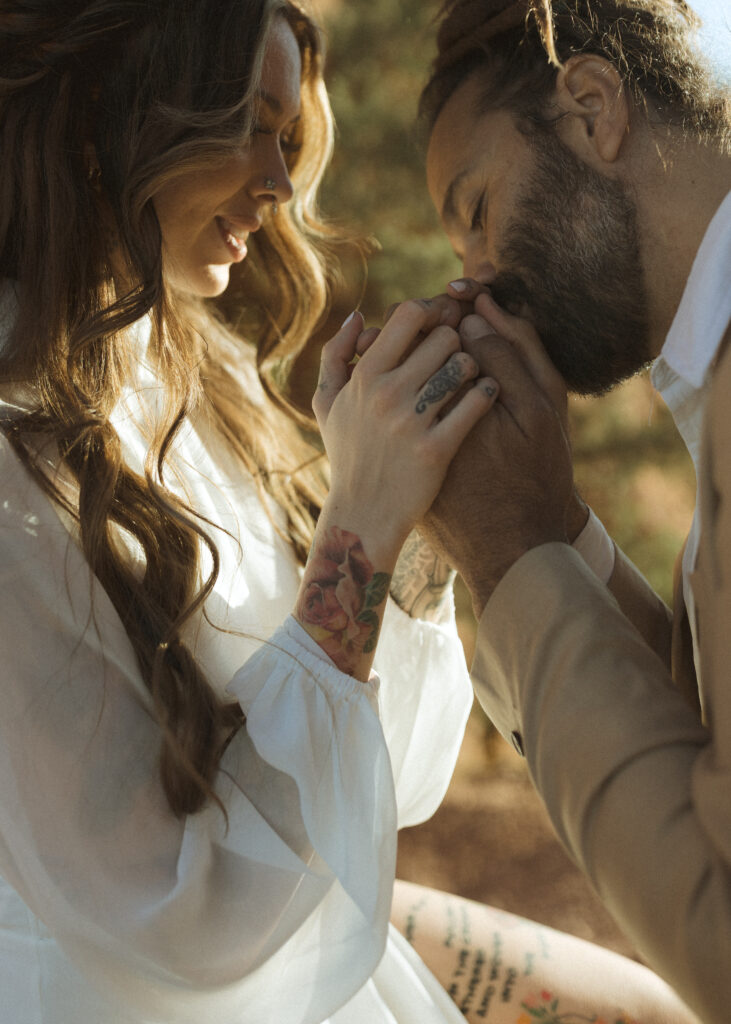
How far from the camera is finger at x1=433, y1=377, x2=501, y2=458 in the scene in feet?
4.18

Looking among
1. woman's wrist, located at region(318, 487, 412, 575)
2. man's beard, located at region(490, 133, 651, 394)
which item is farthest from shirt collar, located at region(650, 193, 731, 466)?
woman's wrist, located at region(318, 487, 412, 575)

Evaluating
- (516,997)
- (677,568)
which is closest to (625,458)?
(677,568)

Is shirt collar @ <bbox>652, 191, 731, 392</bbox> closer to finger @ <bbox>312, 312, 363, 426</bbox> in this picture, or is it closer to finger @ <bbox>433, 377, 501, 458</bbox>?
finger @ <bbox>433, 377, 501, 458</bbox>

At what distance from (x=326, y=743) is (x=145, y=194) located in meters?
0.81

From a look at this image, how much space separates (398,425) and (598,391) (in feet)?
1.45

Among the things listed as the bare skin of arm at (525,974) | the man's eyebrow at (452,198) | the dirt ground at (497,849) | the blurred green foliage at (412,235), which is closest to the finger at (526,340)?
the man's eyebrow at (452,198)

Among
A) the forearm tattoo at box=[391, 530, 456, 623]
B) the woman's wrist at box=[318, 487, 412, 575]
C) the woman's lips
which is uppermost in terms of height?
the woman's lips

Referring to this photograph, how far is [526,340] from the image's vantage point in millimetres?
1463

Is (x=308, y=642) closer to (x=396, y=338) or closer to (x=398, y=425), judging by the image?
(x=398, y=425)

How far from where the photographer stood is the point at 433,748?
1.72 meters

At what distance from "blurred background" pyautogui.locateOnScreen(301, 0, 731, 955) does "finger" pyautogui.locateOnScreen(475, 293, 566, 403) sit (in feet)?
5.79

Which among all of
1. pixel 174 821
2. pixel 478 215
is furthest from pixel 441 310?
pixel 174 821

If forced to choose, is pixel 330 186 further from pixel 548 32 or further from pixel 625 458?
pixel 548 32

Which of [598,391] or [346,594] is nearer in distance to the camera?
[346,594]
